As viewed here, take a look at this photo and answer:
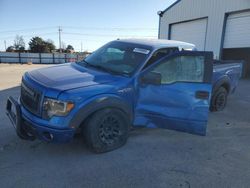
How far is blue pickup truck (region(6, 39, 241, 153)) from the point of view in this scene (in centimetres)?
315

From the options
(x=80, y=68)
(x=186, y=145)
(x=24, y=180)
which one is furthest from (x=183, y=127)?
(x=24, y=180)

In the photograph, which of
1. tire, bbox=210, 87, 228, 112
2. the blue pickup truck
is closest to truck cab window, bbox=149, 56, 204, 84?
the blue pickup truck

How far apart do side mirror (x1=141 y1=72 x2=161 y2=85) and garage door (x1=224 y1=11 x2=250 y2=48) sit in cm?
1165

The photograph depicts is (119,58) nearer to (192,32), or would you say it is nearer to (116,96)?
(116,96)

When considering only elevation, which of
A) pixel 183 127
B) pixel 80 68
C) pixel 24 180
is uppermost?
pixel 80 68

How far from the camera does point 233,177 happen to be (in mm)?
3164

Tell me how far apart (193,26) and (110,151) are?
15.0 meters

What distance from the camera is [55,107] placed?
122 inches

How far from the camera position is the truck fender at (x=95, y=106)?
3176mm

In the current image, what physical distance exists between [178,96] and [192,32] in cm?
1399

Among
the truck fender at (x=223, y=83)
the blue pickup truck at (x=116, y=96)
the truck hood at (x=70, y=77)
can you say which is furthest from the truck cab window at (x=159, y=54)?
the truck fender at (x=223, y=83)

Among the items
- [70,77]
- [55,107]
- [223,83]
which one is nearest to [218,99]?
[223,83]

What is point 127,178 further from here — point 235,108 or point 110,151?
point 235,108

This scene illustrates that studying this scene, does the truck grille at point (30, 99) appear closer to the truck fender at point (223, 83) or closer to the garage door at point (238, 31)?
the truck fender at point (223, 83)
